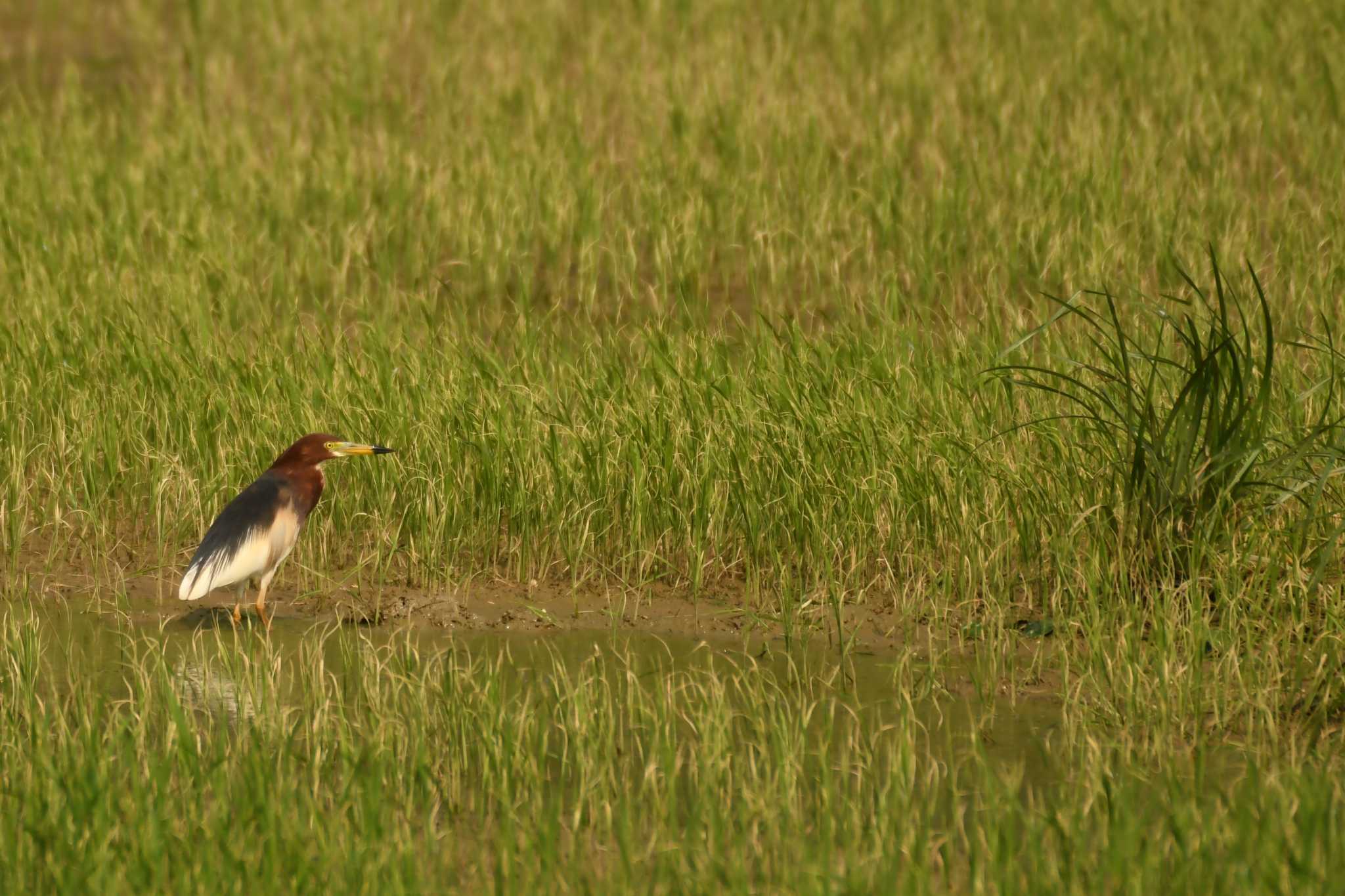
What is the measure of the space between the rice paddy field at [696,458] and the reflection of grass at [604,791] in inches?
0.8

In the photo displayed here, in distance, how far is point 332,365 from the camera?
6.91m

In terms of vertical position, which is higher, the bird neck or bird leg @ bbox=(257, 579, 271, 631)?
the bird neck

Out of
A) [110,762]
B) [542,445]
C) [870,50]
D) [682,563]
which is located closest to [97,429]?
[542,445]

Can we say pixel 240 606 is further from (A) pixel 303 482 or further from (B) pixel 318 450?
(B) pixel 318 450

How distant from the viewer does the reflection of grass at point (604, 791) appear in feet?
11.3

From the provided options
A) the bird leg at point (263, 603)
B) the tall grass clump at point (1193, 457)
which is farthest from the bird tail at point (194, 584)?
the tall grass clump at point (1193, 457)

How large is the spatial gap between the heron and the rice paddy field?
0.68 ft

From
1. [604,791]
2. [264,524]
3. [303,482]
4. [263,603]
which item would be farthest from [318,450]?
[604,791]

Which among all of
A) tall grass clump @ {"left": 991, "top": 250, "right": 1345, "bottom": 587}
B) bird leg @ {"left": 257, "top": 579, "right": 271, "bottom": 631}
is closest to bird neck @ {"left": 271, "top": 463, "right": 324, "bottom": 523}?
bird leg @ {"left": 257, "top": 579, "right": 271, "bottom": 631}

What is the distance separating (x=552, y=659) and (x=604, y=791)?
1027mm

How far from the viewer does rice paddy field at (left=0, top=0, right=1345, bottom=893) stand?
3762 mm

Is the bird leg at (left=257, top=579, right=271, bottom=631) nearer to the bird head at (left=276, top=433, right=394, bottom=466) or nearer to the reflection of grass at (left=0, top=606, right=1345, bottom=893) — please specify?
the bird head at (left=276, top=433, right=394, bottom=466)

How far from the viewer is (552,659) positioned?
488 cm

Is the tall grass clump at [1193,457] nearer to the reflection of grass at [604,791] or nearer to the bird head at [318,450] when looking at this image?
the reflection of grass at [604,791]
